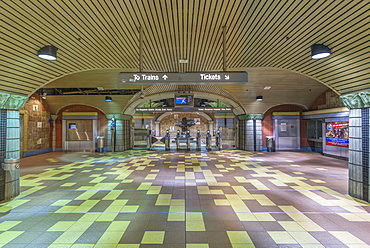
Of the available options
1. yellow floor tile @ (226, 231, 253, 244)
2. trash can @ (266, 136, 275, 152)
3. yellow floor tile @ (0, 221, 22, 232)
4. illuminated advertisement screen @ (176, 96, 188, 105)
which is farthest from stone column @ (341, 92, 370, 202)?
trash can @ (266, 136, 275, 152)

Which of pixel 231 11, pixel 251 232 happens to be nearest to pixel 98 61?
pixel 231 11

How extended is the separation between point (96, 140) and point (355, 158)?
14075 millimetres

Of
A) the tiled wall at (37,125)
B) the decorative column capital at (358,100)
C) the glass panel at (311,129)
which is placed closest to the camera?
the decorative column capital at (358,100)

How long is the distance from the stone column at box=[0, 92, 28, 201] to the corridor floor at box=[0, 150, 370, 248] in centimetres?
35

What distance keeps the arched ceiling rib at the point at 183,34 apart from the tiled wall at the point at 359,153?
739 millimetres

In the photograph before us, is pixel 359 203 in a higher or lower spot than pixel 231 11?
lower

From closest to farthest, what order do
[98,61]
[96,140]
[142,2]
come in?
[142,2]
[98,61]
[96,140]

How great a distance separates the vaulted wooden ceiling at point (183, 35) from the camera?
3.11 meters

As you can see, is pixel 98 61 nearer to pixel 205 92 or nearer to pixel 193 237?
pixel 193 237

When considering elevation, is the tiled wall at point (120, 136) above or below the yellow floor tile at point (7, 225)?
above

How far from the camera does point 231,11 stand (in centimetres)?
335

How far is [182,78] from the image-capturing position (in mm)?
4152

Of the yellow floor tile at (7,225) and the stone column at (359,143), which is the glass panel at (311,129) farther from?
the yellow floor tile at (7,225)

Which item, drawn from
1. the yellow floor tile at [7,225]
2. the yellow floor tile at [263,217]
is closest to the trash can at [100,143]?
the yellow floor tile at [7,225]
